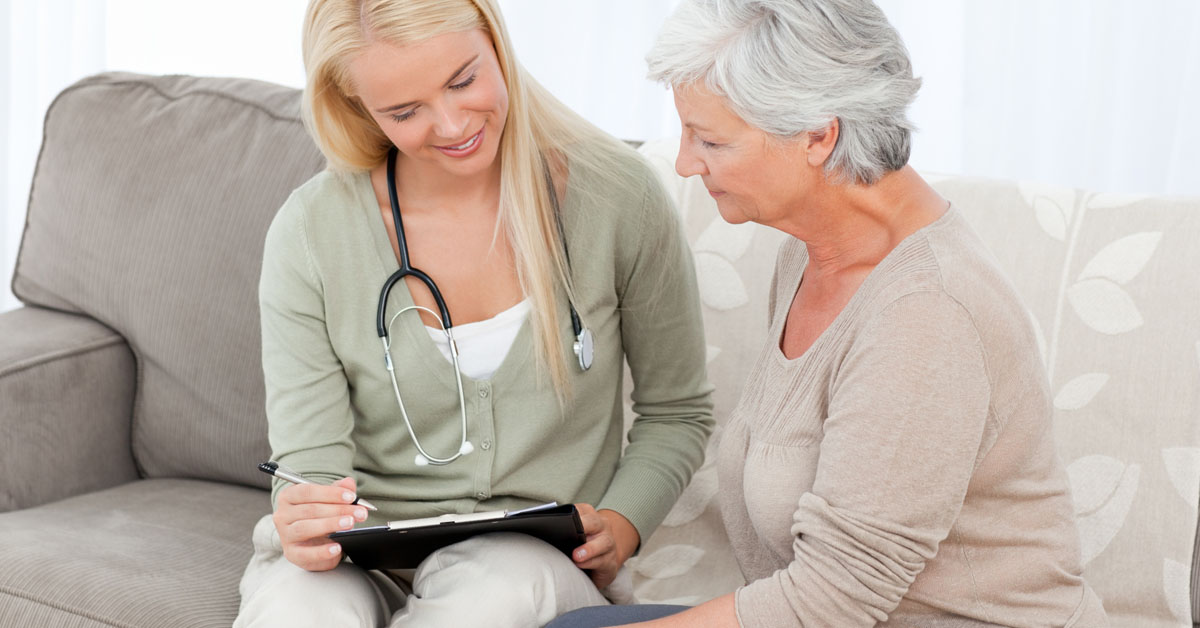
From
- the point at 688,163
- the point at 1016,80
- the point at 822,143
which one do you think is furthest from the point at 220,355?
the point at 1016,80

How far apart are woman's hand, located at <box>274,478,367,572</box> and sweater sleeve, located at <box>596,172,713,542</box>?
0.37m

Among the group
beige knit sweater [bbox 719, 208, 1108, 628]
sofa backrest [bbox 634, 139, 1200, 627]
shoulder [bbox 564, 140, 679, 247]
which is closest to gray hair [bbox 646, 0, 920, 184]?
beige knit sweater [bbox 719, 208, 1108, 628]

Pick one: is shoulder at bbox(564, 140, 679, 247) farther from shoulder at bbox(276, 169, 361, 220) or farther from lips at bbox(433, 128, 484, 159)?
shoulder at bbox(276, 169, 361, 220)

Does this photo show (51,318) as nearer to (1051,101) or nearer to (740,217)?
(740,217)

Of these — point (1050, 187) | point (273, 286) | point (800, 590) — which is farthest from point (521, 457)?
point (1050, 187)

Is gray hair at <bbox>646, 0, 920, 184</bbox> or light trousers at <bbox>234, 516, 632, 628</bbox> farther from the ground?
gray hair at <bbox>646, 0, 920, 184</bbox>

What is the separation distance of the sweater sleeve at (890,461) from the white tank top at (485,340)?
55cm

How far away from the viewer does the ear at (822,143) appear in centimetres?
111

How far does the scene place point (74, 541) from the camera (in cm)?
166

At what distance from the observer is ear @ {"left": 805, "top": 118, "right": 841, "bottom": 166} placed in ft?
3.64

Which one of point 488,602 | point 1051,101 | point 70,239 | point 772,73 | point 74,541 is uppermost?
point 772,73

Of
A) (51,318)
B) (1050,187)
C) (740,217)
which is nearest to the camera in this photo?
(740,217)

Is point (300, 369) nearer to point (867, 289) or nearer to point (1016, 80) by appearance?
point (867, 289)

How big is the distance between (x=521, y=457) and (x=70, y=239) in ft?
3.42
